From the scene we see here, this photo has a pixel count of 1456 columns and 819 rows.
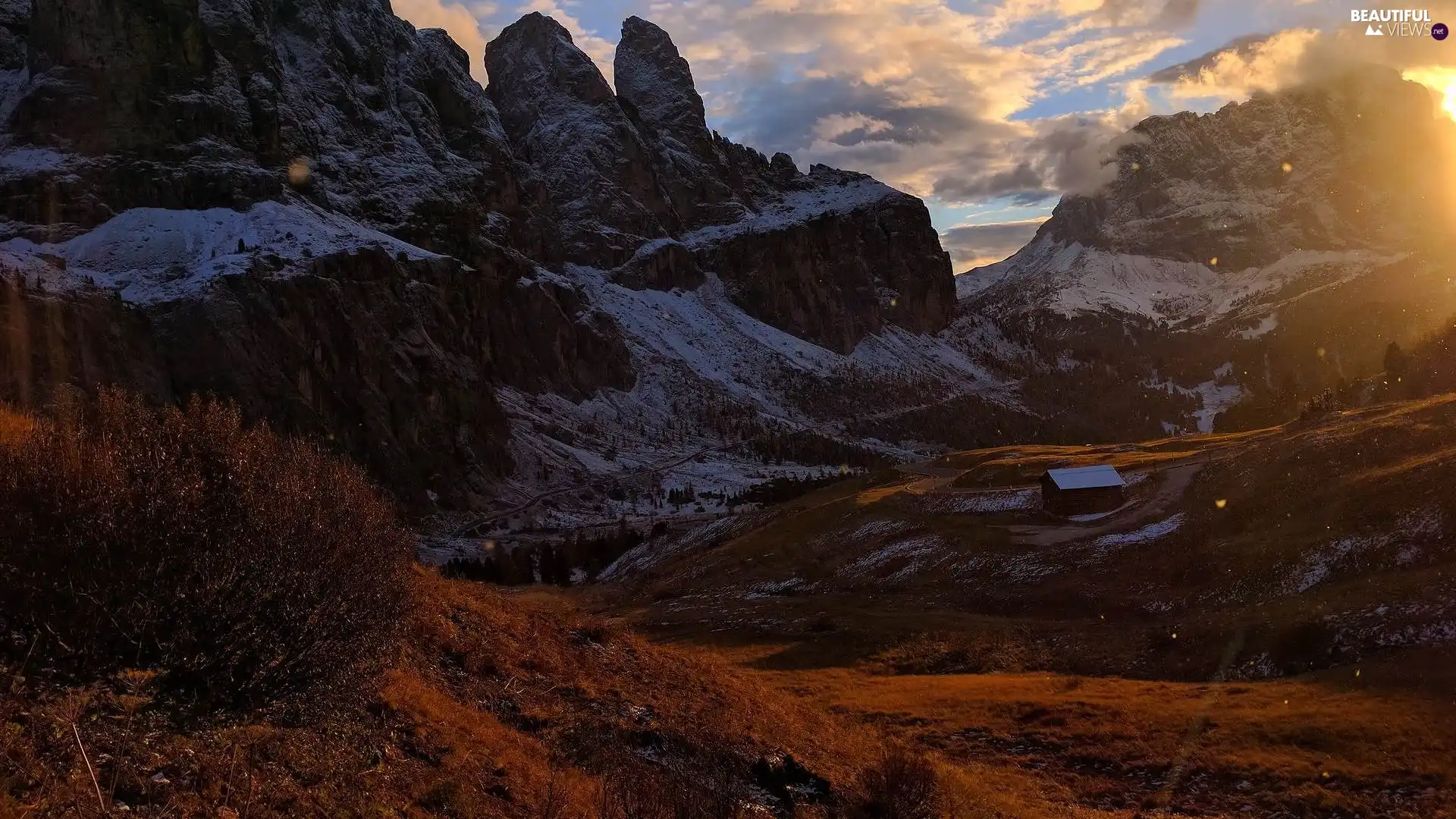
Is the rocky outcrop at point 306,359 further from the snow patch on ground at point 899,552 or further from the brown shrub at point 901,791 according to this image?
the brown shrub at point 901,791

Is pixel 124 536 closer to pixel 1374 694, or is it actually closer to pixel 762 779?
pixel 762 779

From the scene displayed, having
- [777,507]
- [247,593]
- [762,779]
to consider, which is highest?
[247,593]

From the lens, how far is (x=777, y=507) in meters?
117

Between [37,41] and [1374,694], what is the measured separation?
267 metres

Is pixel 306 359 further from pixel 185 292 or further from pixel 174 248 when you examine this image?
pixel 174 248

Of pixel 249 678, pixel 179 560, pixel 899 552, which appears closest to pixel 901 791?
pixel 249 678

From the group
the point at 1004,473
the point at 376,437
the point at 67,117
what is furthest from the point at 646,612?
the point at 67,117

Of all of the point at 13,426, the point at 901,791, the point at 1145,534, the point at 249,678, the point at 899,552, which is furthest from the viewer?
the point at 899,552

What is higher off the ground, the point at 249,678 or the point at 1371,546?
the point at 249,678

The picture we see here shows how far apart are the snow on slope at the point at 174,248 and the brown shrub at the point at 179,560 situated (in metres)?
169

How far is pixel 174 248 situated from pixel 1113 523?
190 metres

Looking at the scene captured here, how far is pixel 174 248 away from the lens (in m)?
178

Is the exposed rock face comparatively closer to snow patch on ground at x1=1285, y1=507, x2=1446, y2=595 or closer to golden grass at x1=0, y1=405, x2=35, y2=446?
golden grass at x1=0, y1=405, x2=35, y2=446

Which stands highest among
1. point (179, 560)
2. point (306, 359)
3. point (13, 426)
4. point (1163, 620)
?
point (306, 359)
